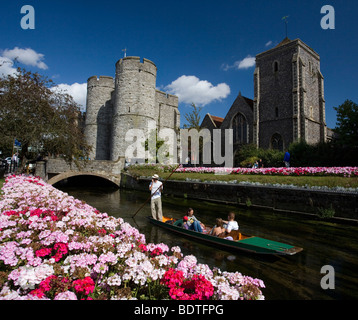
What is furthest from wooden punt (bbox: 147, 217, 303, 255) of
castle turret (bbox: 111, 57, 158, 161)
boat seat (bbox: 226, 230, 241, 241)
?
castle turret (bbox: 111, 57, 158, 161)

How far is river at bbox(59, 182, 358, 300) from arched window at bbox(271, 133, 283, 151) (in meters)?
18.3

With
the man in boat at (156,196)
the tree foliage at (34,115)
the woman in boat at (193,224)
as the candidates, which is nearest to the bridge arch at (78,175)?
the tree foliage at (34,115)

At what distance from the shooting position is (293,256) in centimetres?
657

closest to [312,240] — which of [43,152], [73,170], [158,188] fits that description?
[158,188]

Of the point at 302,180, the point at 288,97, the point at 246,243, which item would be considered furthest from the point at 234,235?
the point at 288,97

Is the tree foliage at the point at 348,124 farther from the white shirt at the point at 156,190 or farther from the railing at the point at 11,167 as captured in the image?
the railing at the point at 11,167

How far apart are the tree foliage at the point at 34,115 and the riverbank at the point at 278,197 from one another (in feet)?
30.1

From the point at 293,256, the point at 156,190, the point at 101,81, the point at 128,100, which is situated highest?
the point at 101,81

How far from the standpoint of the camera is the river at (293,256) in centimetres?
489

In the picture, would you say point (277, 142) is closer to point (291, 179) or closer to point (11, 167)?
point (291, 179)

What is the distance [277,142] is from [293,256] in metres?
24.1

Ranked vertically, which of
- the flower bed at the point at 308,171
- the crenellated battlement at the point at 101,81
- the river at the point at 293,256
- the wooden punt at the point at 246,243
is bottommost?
the river at the point at 293,256

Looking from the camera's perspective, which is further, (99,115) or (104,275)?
(99,115)
